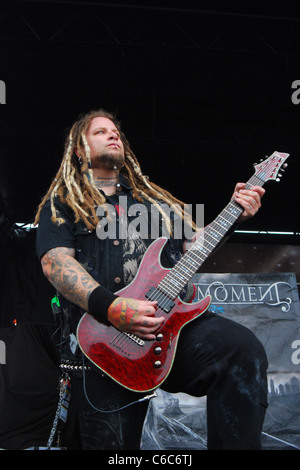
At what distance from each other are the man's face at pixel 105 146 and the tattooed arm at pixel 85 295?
0.70 m

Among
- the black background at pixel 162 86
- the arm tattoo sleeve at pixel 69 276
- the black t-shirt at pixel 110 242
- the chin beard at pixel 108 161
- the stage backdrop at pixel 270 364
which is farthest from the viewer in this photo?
the black background at pixel 162 86

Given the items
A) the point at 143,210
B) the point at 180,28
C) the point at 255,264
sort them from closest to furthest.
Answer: the point at 143,210 < the point at 180,28 < the point at 255,264

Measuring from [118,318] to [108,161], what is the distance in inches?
45.4

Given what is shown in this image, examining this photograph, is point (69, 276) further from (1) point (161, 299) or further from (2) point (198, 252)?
(2) point (198, 252)

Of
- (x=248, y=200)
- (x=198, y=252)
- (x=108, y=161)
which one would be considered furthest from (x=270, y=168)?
(x=108, y=161)

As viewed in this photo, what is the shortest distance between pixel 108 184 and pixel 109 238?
1.56ft

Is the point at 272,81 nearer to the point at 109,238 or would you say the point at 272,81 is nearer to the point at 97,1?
the point at 97,1

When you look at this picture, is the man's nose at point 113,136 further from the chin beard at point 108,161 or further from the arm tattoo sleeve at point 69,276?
the arm tattoo sleeve at point 69,276

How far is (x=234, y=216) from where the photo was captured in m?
2.19

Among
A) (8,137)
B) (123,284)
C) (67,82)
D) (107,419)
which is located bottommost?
(107,419)

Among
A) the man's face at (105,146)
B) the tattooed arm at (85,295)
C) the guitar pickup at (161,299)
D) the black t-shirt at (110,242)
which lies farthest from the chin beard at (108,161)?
the guitar pickup at (161,299)

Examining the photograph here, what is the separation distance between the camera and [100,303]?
1.78m

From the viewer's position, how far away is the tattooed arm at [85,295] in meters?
1.71

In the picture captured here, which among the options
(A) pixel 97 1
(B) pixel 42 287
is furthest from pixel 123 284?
(B) pixel 42 287
